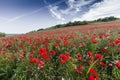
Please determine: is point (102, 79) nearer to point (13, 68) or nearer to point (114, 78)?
point (114, 78)

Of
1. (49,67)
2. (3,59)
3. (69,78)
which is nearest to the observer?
(69,78)

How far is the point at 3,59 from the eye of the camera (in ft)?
21.2

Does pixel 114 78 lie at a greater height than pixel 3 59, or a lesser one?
lesser

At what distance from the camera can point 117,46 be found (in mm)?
6684

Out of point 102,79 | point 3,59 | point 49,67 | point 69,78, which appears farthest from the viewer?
point 3,59

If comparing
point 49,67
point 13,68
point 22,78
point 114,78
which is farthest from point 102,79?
point 13,68

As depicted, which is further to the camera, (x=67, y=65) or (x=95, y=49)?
(x=95, y=49)

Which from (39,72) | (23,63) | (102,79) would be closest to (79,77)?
(102,79)

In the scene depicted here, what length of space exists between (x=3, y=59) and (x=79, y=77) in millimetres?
2392

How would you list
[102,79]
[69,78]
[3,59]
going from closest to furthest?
[69,78] < [102,79] < [3,59]

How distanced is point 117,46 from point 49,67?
2.13 meters

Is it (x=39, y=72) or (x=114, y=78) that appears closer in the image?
(x=114, y=78)

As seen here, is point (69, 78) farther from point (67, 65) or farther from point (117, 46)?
point (117, 46)

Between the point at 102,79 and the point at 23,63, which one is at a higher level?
the point at 23,63
